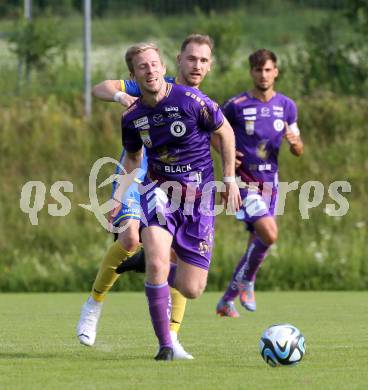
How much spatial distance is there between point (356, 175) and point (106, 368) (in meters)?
13.1

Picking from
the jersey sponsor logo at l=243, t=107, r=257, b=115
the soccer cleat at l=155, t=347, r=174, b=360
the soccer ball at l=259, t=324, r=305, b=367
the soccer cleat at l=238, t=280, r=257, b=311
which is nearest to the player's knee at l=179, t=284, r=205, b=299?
the soccer cleat at l=155, t=347, r=174, b=360

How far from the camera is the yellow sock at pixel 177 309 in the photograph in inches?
299

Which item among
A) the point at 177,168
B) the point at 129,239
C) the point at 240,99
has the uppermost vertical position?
the point at 177,168

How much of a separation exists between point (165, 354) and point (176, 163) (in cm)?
124

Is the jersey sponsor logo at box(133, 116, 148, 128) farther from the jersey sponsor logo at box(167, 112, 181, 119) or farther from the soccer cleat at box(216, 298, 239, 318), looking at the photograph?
the soccer cleat at box(216, 298, 239, 318)

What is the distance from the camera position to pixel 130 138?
741cm

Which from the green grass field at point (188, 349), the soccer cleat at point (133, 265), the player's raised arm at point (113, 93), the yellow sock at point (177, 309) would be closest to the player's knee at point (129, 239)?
the soccer cleat at point (133, 265)

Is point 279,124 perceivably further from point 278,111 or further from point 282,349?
point 282,349

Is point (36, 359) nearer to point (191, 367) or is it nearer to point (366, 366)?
point (191, 367)

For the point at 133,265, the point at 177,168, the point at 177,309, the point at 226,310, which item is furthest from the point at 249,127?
the point at 177,168

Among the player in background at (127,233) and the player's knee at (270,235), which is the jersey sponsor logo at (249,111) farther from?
the player in background at (127,233)

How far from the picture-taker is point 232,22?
20.9m

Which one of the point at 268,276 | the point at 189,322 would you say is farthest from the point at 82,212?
the point at 189,322

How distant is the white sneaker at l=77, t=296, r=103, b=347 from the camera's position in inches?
305
